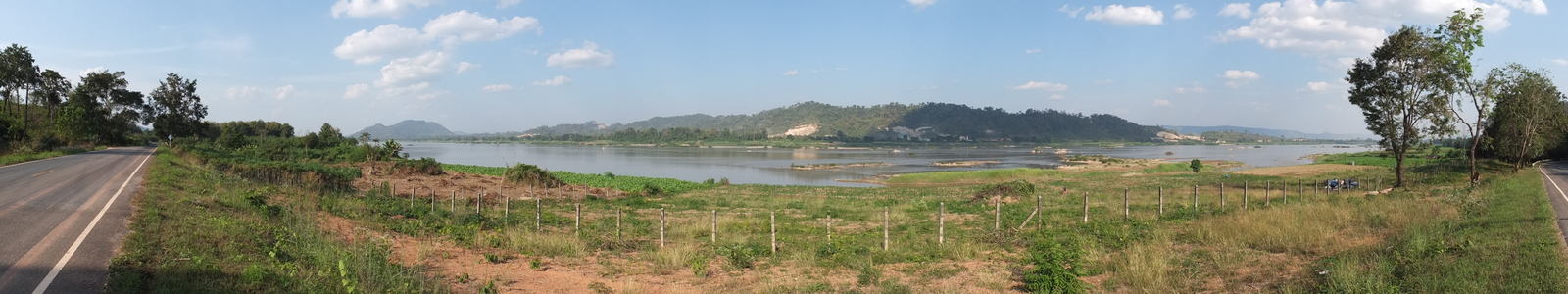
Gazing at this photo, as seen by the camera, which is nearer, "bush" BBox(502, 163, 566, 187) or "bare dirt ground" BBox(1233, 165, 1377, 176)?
"bush" BBox(502, 163, 566, 187)

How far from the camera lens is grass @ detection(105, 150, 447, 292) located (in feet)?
25.2

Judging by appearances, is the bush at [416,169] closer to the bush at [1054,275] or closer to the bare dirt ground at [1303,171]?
the bush at [1054,275]

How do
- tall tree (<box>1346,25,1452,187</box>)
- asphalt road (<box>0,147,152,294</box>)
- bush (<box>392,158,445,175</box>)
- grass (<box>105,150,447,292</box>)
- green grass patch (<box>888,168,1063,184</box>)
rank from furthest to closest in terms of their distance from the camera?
1. green grass patch (<box>888,168,1063,184</box>)
2. bush (<box>392,158,445,175</box>)
3. tall tree (<box>1346,25,1452,187</box>)
4. grass (<box>105,150,447,292</box>)
5. asphalt road (<box>0,147,152,294</box>)

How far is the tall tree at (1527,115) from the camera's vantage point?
98.9 ft

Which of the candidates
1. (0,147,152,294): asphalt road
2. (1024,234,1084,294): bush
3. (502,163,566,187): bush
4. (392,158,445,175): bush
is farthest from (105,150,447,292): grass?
(392,158,445,175): bush

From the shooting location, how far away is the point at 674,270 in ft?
35.3

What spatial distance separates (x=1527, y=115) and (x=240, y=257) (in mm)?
45535

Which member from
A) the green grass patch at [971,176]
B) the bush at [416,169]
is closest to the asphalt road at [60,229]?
the bush at [416,169]

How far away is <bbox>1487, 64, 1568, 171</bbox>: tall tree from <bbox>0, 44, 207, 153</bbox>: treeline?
220 ft

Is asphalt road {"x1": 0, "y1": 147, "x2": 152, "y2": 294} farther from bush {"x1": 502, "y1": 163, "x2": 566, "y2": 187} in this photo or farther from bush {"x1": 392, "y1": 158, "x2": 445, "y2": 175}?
bush {"x1": 392, "y1": 158, "x2": 445, "y2": 175}

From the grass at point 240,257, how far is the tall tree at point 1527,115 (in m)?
32.6

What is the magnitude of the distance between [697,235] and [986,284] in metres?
8.19

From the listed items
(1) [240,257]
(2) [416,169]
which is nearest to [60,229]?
(1) [240,257]

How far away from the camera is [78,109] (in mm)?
43562
